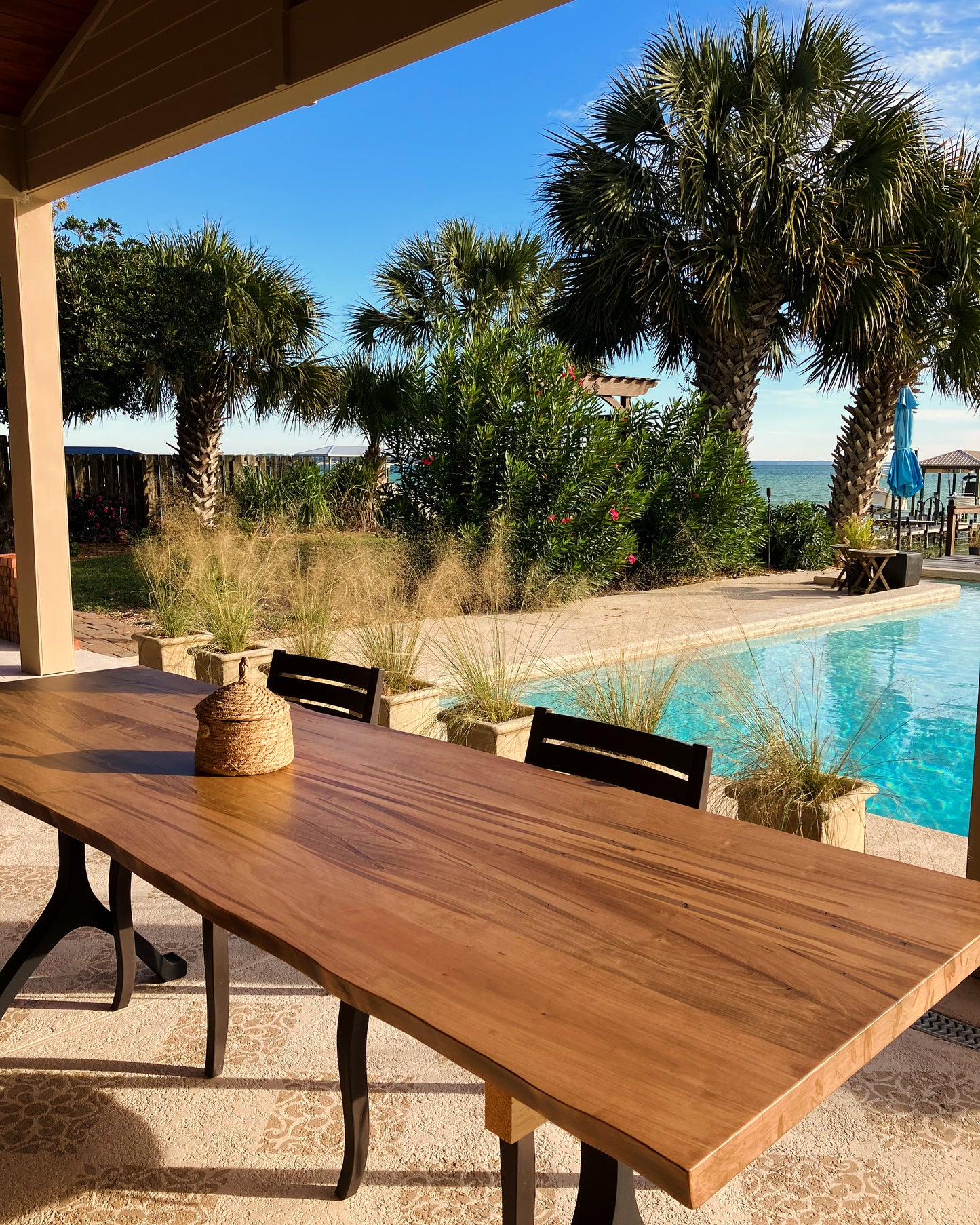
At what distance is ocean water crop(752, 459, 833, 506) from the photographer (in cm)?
5250

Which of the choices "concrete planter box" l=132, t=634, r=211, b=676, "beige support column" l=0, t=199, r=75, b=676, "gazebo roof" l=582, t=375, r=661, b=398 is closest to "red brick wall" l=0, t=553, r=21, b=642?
"beige support column" l=0, t=199, r=75, b=676

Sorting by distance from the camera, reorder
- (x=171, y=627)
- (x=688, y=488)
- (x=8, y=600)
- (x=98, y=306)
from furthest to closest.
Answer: (x=688, y=488)
(x=98, y=306)
(x=8, y=600)
(x=171, y=627)

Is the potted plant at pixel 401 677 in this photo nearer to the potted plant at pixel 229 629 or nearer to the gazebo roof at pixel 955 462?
the potted plant at pixel 229 629

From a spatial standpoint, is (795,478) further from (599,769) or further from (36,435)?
(599,769)

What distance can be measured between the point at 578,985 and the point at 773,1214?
1017 mm

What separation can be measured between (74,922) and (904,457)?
12197mm

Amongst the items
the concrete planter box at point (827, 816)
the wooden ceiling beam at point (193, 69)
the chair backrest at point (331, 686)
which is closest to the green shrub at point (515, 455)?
the wooden ceiling beam at point (193, 69)

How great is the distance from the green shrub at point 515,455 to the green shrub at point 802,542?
4658 millimetres

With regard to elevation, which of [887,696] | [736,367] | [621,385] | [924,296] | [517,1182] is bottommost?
[887,696]

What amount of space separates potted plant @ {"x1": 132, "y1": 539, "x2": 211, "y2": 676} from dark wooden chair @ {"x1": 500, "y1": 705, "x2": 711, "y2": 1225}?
357cm

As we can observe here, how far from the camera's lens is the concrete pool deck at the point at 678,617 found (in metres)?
5.96

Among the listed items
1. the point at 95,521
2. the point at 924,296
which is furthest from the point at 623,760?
the point at 95,521

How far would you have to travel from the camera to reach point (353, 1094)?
1703 mm

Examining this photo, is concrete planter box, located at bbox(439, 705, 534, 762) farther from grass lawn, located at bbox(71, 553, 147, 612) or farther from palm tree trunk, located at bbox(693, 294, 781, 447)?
palm tree trunk, located at bbox(693, 294, 781, 447)
